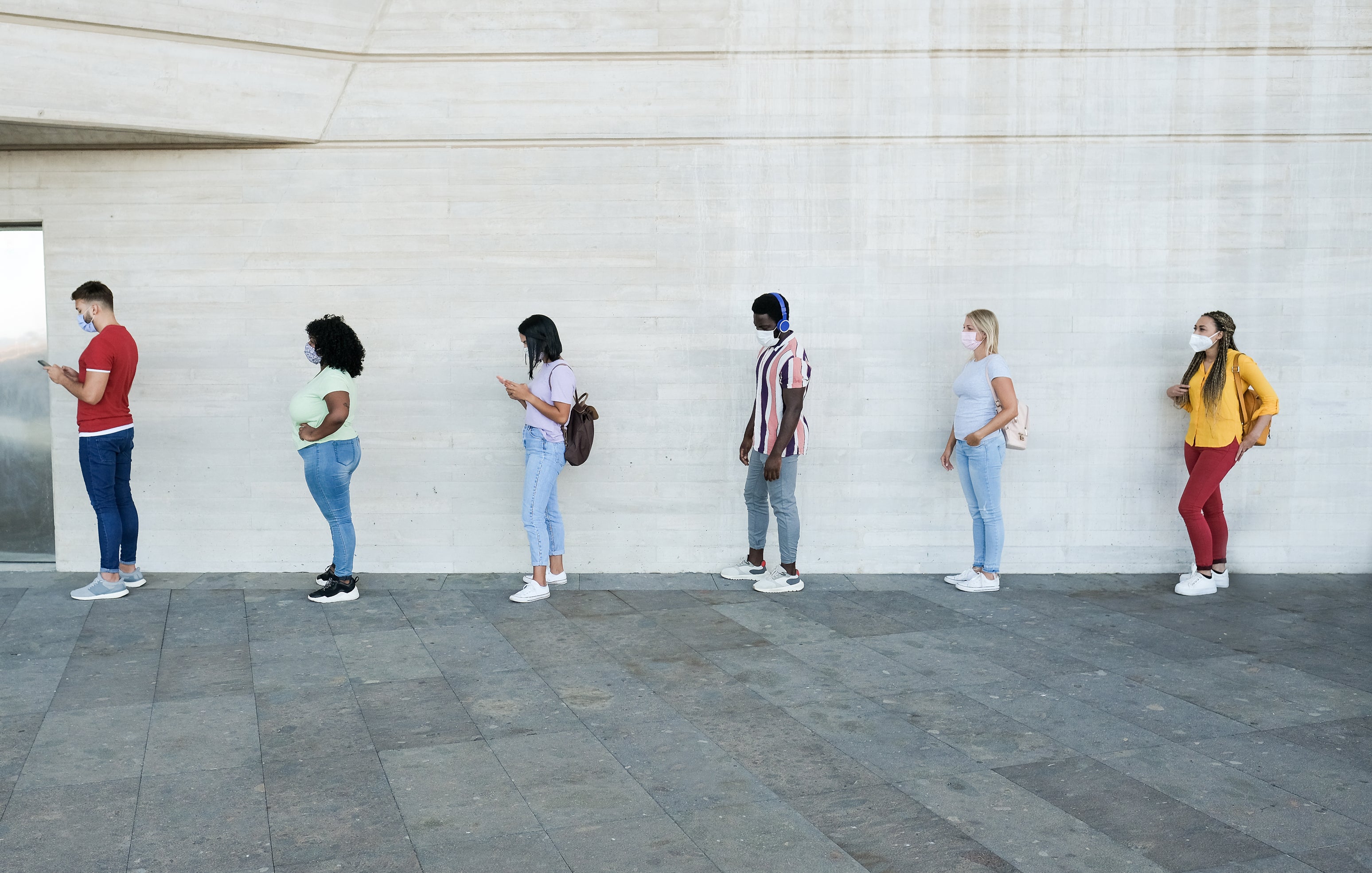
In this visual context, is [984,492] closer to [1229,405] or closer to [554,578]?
[1229,405]

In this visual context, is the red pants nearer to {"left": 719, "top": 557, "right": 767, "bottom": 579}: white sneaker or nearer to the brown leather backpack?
{"left": 719, "top": 557, "right": 767, "bottom": 579}: white sneaker

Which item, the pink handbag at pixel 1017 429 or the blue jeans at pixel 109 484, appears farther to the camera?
the pink handbag at pixel 1017 429

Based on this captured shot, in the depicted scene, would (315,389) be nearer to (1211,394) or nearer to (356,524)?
(356,524)

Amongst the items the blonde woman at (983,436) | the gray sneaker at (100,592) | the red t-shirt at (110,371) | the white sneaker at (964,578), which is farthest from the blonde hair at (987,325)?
the gray sneaker at (100,592)

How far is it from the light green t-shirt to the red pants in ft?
17.7

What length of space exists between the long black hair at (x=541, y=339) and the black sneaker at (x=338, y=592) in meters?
1.82

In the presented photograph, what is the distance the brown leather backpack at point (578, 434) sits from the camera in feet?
22.4

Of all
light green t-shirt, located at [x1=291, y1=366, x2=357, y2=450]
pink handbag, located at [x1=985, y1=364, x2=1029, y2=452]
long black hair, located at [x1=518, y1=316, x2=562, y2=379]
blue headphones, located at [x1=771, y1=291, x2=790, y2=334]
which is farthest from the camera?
pink handbag, located at [x1=985, y1=364, x2=1029, y2=452]

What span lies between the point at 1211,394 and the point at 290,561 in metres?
6.24

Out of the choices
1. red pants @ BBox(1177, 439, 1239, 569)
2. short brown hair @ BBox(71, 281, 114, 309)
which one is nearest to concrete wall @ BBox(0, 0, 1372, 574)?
red pants @ BBox(1177, 439, 1239, 569)

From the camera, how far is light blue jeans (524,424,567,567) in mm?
6770

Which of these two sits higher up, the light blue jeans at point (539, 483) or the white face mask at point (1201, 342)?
the white face mask at point (1201, 342)

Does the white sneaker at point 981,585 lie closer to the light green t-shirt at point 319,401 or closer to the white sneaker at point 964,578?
the white sneaker at point 964,578

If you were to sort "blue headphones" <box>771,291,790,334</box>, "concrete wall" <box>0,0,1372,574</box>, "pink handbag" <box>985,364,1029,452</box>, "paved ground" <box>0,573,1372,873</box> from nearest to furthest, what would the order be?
"paved ground" <box>0,573,1372,873</box> → "blue headphones" <box>771,291,790,334</box> → "pink handbag" <box>985,364,1029,452</box> → "concrete wall" <box>0,0,1372,574</box>
